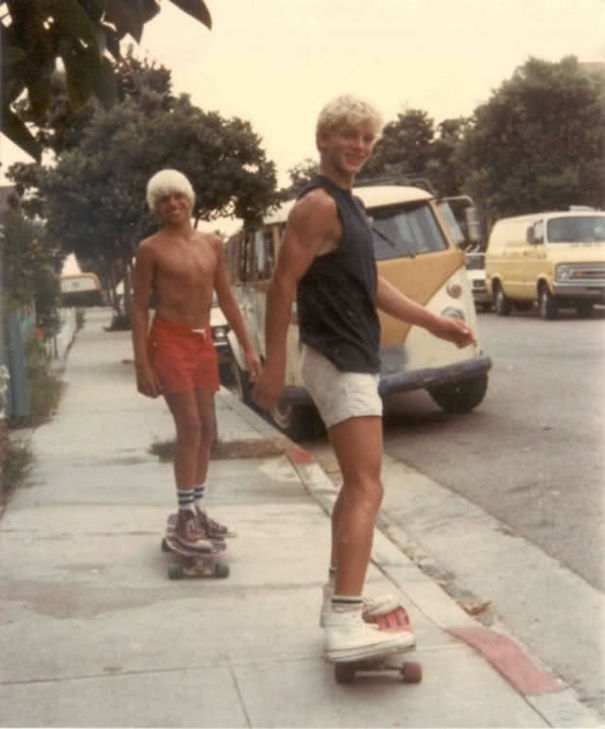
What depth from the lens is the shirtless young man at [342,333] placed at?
463 cm

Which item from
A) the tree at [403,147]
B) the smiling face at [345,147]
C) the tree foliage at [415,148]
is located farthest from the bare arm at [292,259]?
the tree at [403,147]

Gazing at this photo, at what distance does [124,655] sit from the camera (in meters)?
4.99

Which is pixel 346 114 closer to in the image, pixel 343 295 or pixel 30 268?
pixel 343 295

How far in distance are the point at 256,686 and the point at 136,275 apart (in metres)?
2.57

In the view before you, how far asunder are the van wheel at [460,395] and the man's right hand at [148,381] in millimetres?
6200

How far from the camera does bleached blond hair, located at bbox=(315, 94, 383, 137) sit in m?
4.65

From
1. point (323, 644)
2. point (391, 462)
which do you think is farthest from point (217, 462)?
point (323, 644)

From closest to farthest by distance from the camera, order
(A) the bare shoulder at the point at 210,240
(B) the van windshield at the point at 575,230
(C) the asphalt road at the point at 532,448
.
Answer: (A) the bare shoulder at the point at 210,240
(C) the asphalt road at the point at 532,448
(B) the van windshield at the point at 575,230

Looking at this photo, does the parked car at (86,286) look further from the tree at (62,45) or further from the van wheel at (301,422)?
the tree at (62,45)

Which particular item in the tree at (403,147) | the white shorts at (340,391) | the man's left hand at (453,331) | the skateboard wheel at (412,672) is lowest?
the skateboard wheel at (412,672)

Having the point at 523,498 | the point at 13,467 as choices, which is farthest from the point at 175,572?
the point at 13,467

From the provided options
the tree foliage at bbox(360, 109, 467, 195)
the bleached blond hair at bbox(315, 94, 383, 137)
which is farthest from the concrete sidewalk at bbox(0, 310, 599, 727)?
the tree foliage at bbox(360, 109, 467, 195)

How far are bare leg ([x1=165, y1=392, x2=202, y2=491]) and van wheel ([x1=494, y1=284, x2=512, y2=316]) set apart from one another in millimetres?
24431

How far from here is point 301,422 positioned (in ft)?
39.5
